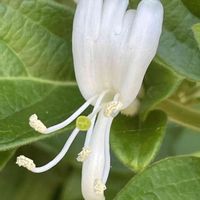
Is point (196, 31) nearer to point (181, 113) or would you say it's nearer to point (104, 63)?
point (104, 63)

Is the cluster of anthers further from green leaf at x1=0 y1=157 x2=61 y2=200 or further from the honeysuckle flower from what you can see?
green leaf at x1=0 y1=157 x2=61 y2=200

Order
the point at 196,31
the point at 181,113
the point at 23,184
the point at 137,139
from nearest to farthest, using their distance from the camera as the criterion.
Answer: the point at 196,31 → the point at 137,139 → the point at 181,113 → the point at 23,184

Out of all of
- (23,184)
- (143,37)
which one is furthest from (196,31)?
(23,184)

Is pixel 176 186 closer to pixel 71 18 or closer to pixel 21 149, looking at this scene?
pixel 71 18

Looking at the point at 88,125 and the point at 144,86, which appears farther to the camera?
→ the point at 144,86

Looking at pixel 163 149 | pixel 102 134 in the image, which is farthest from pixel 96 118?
pixel 163 149
